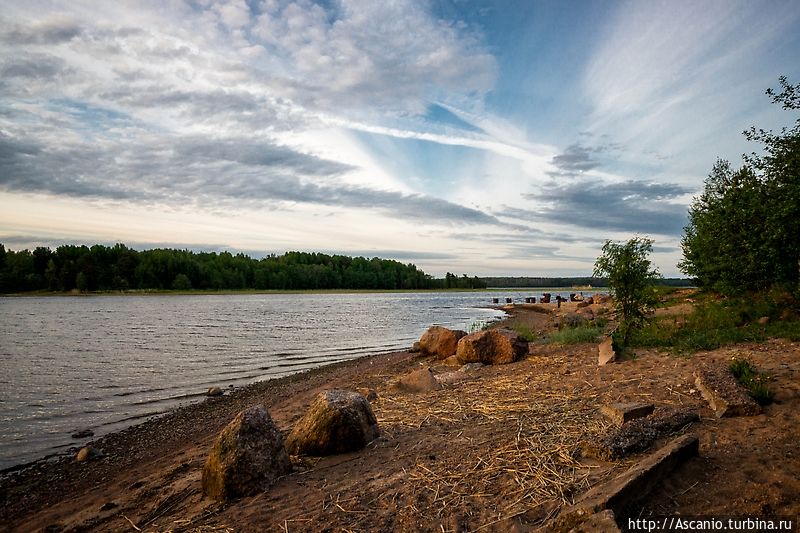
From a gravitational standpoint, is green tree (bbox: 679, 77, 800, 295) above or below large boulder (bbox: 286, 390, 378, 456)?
above

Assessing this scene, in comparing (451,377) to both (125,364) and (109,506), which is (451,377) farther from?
(125,364)

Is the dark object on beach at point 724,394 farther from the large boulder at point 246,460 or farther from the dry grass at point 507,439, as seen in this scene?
the large boulder at point 246,460

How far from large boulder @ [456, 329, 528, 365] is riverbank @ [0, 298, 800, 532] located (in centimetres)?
258

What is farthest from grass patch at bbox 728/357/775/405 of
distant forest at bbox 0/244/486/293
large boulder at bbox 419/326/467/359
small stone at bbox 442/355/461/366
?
distant forest at bbox 0/244/486/293

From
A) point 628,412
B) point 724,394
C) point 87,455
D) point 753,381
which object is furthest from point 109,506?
point 753,381

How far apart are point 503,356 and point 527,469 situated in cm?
837

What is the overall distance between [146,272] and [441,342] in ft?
375

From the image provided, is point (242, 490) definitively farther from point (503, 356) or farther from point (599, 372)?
point (503, 356)

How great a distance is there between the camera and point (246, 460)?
5.47m

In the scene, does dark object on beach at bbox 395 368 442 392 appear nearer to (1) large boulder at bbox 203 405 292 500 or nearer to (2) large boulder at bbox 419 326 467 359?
(1) large boulder at bbox 203 405 292 500

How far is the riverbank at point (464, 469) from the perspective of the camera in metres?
4.34

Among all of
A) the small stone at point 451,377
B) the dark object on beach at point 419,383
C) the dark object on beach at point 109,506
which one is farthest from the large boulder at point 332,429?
the small stone at point 451,377

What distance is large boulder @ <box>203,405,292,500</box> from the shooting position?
5398mm

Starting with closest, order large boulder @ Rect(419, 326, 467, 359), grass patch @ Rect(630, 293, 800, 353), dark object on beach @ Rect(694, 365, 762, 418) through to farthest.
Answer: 1. dark object on beach @ Rect(694, 365, 762, 418)
2. grass patch @ Rect(630, 293, 800, 353)
3. large boulder @ Rect(419, 326, 467, 359)
